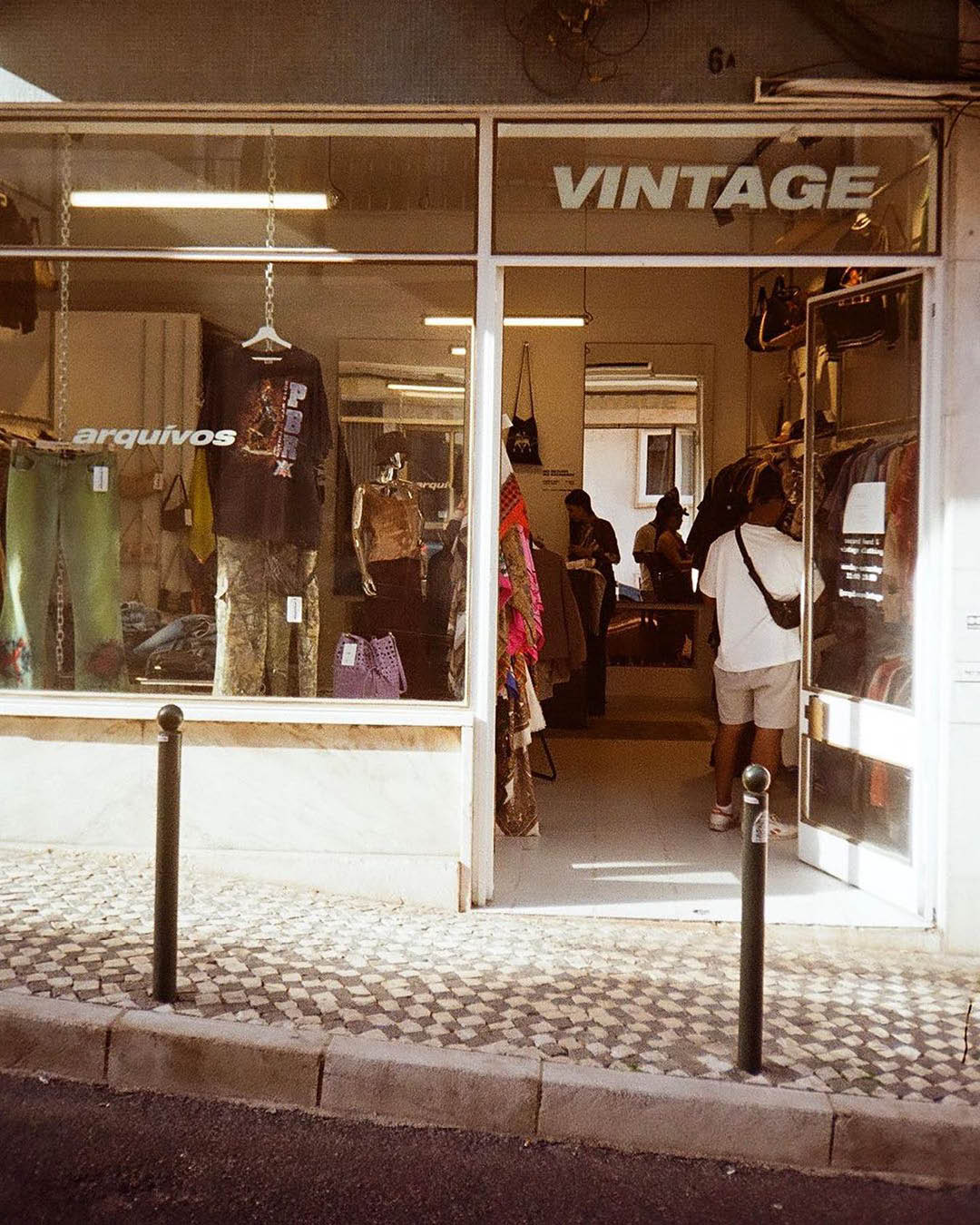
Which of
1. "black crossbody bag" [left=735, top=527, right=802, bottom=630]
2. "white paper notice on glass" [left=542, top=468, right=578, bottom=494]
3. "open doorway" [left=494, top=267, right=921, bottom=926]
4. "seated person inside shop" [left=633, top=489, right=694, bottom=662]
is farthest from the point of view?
"seated person inside shop" [left=633, top=489, right=694, bottom=662]

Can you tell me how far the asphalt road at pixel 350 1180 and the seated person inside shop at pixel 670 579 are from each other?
1000 cm

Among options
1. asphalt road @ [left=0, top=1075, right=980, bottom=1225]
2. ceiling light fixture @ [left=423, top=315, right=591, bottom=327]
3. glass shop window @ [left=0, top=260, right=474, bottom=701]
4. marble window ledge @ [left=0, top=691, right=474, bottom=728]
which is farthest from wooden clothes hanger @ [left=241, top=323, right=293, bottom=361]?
ceiling light fixture @ [left=423, top=315, right=591, bottom=327]

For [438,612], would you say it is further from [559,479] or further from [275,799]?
[559,479]

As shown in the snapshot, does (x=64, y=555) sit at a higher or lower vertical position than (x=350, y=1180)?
higher

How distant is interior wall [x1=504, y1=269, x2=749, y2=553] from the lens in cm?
1345

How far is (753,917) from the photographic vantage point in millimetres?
4383

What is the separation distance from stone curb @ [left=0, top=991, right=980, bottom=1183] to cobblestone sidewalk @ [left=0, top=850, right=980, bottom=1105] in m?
0.13

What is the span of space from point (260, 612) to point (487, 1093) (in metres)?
3.33

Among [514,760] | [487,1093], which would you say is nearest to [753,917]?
[487,1093]

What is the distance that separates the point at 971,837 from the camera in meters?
6.12

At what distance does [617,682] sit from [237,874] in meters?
7.73

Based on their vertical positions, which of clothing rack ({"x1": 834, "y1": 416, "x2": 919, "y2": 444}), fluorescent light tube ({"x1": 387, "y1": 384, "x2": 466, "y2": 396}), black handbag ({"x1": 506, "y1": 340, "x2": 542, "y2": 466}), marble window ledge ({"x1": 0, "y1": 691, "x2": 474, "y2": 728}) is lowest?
marble window ledge ({"x1": 0, "y1": 691, "x2": 474, "y2": 728})

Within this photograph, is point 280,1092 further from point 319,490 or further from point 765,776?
point 319,490

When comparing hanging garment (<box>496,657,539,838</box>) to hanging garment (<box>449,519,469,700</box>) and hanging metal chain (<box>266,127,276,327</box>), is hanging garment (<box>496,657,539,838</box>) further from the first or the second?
hanging metal chain (<box>266,127,276,327</box>)
